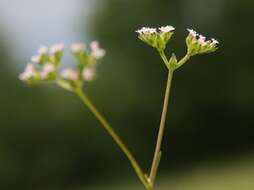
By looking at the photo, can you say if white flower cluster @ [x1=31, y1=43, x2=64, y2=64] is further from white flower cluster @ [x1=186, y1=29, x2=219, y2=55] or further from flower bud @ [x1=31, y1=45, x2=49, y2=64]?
white flower cluster @ [x1=186, y1=29, x2=219, y2=55]

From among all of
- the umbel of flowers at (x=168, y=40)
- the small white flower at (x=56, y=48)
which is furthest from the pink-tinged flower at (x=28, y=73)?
the umbel of flowers at (x=168, y=40)

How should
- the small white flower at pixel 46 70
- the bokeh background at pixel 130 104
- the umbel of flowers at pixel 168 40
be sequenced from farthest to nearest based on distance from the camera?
the bokeh background at pixel 130 104 < the umbel of flowers at pixel 168 40 < the small white flower at pixel 46 70

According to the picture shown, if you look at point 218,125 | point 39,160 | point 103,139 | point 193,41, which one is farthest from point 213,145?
point 193,41

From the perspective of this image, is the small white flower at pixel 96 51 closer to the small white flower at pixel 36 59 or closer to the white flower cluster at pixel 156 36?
the small white flower at pixel 36 59

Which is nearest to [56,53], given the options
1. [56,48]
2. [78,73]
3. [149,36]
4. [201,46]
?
[56,48]

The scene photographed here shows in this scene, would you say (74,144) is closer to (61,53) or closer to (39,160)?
(39,160)

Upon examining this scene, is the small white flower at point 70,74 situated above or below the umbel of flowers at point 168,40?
above
